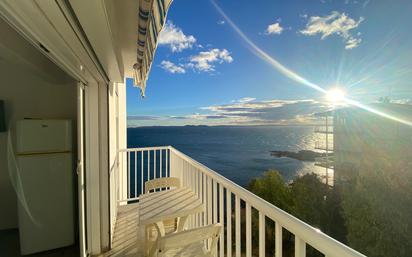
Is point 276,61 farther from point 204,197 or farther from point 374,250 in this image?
point 204,197

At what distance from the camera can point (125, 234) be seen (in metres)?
3.14

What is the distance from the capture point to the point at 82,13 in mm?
1099

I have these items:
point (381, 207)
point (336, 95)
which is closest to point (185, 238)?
point (381, 207)

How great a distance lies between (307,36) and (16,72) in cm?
1627

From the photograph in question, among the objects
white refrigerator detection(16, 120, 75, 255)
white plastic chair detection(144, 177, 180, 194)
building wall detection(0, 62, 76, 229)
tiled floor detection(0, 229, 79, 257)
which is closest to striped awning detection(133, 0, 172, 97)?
building wall detection(0, 62, 76, 229)

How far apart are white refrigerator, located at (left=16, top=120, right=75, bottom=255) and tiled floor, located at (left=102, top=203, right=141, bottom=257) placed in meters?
0.53

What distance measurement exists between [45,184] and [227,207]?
2009 millimetres

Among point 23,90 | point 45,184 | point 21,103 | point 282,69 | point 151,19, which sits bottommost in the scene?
point 45,184

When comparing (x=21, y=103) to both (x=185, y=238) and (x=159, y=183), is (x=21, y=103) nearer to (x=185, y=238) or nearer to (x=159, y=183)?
(x=159, y=183)

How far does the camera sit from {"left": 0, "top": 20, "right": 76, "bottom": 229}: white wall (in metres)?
1.56

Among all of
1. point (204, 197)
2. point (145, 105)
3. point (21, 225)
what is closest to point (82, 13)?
point (204, 197)

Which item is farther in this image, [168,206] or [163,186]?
[163,186]

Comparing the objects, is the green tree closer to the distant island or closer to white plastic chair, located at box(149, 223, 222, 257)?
the distant island

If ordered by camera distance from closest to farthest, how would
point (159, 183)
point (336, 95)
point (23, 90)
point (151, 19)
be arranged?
point (151, 19) < point (23, 90) < point (159, 183) < point (336, 95)
